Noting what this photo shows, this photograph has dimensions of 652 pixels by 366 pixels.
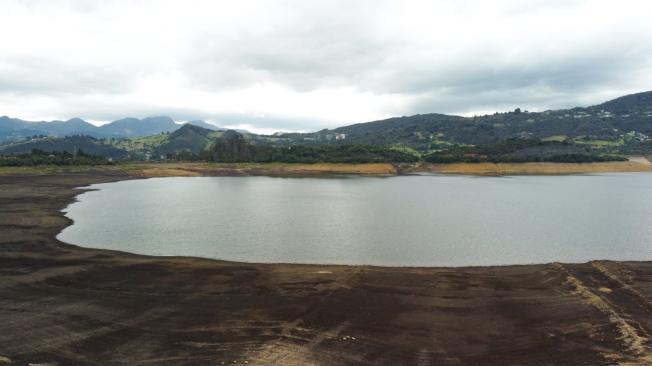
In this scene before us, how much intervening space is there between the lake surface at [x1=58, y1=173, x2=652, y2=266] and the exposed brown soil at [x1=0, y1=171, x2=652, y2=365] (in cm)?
383

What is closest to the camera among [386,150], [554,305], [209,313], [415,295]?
[209,313]

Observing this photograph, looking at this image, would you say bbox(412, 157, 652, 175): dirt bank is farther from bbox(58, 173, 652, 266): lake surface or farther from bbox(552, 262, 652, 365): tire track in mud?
bbox(552, 262, 652, 365): tire track in mud

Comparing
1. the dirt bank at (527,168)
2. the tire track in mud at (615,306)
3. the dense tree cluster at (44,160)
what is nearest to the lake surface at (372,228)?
the tire track in mud at (615,306)

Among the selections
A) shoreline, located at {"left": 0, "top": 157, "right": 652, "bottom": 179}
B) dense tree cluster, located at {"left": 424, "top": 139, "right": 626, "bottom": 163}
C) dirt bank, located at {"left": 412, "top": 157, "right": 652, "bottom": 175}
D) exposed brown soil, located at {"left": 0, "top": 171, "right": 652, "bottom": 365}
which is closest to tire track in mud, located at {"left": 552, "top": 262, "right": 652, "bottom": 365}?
exposed brown soil, located at {"left": 0, "top": 171, "right": 652, "bottom": 365}

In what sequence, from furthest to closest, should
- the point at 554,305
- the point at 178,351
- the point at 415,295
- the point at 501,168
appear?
the point at 501,168 → the point at 415,295 → the point at 554,305 → the point at 178,351

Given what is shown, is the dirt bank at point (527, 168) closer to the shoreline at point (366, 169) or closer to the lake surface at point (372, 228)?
the shoreline at point (366, 169)

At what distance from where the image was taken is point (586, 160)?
139000mm

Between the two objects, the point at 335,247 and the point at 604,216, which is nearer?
the point at 335,247

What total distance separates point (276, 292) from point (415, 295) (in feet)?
21.6

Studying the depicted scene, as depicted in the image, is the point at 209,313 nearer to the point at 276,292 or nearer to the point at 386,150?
the point at 276,292

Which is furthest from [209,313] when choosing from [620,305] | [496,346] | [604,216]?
[604,216]

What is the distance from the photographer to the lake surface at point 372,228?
3103 cm

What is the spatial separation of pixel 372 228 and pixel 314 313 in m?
22.6

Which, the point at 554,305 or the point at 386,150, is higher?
the point at 386,150
